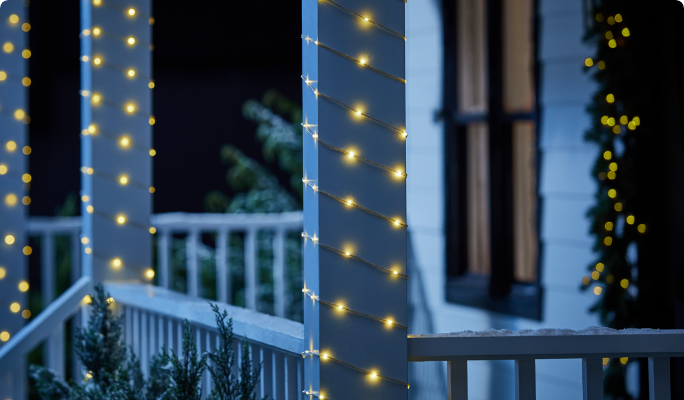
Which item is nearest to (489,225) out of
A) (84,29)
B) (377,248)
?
(377,248)

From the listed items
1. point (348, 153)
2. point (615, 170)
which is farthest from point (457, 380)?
point (615, 170)

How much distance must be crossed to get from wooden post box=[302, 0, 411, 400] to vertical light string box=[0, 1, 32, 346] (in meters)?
2.38

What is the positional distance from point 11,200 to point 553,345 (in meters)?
2.90

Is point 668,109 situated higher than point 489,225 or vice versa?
point 668,109

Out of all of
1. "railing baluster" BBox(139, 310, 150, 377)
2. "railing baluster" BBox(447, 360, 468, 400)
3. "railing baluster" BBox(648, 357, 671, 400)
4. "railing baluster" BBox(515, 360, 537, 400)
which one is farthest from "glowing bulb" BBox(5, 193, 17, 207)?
"railing baluster" BBox(648, 357, 671, 400)

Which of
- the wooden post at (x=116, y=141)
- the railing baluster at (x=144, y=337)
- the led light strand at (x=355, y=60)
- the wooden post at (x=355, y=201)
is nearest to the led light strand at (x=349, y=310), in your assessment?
the wooden post at (x=355, y=201)

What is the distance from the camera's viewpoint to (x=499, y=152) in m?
3.35

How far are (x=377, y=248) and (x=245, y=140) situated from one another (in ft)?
15.7

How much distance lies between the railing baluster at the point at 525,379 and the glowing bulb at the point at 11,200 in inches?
111

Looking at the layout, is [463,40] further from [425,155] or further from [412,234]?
[412,234]

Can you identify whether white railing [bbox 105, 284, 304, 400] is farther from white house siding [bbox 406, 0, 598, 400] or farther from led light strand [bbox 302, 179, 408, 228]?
white house siding [bbox 406, 0, 598, 400]

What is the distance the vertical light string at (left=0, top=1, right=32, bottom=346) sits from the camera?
3312mm

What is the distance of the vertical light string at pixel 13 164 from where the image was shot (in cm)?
331

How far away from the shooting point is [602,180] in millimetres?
2705
